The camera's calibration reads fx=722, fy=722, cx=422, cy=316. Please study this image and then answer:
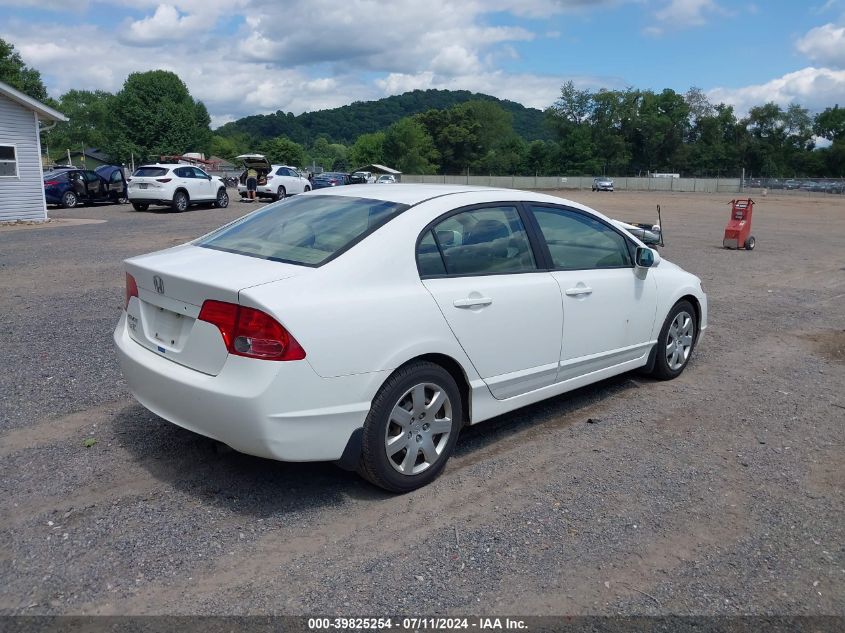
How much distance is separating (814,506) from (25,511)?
13.6 ft

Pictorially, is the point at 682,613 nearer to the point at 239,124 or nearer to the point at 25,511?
the point at 25,511

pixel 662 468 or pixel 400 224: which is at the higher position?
pixel 400 224

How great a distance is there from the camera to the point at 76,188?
27.2 meters

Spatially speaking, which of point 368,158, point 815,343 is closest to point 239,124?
point 368,158

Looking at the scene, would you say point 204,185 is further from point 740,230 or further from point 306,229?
point 306,229

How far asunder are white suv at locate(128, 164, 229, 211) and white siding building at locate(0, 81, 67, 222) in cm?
378

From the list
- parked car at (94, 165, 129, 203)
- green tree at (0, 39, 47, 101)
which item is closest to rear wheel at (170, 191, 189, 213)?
parked car at (94, 165, 129, 203)

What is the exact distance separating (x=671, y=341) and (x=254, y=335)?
3.87 meters

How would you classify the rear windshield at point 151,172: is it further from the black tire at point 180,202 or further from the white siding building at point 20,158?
the white siding building at point 20,158

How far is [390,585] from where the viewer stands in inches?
122

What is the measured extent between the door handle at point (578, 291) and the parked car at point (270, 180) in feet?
91.8

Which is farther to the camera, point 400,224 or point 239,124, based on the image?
point 239,124

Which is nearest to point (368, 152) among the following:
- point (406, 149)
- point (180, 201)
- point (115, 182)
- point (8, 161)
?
point (406, 149)

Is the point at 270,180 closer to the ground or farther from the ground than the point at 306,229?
farther from the ground
